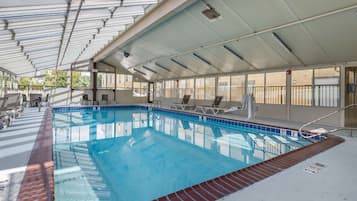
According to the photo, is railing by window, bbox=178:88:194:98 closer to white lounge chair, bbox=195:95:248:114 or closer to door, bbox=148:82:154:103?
white lounge chair, bbox=195:95:248:114

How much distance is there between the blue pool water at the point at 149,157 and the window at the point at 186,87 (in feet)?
20.2

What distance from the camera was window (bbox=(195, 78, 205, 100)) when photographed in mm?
12539

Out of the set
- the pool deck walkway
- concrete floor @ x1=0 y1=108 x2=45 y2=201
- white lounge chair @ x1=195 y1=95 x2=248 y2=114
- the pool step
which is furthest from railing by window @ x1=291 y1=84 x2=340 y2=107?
concrete floor @ x1=0 y1=108 x2=45 y2=201

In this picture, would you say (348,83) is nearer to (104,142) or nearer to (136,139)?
(136,139)

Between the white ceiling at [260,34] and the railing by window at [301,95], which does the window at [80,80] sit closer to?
the white ceiling at [260,34]

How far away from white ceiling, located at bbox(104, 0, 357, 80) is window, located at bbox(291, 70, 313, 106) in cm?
48

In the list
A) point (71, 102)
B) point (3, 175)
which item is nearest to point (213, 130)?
point (3, 175)

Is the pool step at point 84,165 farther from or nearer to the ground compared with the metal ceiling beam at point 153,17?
nearer to the ground

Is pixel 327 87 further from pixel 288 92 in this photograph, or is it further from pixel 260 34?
pixel 260 34

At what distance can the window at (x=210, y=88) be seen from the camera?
462 inches

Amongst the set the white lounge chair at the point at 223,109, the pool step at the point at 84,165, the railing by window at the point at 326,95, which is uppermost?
the railing by window at the point at 326,95

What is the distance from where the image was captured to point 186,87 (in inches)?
548

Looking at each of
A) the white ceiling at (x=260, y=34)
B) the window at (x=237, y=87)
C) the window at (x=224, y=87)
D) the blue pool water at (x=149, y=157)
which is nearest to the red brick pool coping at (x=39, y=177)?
the blue pool water at (x=149, y=157)

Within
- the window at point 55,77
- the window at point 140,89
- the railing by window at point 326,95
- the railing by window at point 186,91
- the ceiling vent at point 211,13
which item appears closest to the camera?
the ceiling vent at point 211,13
